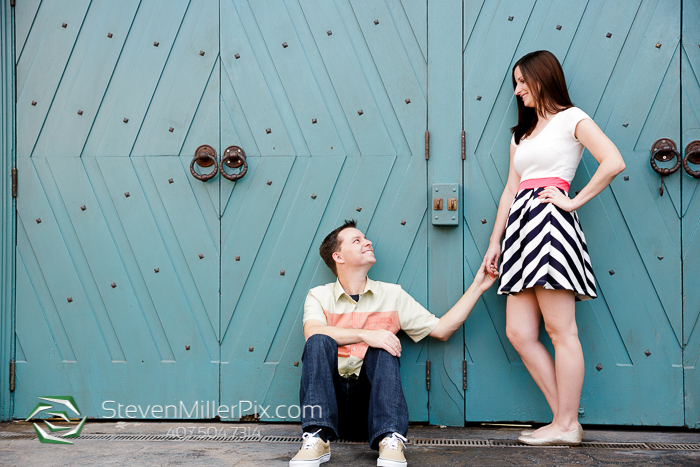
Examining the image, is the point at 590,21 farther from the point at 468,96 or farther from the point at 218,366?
the point at 218,366

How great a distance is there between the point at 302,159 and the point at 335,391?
45.3 inches

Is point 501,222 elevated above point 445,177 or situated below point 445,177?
below

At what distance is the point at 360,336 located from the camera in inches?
87.2

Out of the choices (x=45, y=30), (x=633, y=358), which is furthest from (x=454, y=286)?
(x=45, y=30)

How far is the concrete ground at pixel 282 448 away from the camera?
2.12 metres

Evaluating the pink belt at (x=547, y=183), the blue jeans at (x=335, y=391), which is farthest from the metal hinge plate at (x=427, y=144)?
the blue jeans at (x=335, y=391)

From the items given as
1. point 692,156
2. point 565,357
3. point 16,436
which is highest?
point 692,156

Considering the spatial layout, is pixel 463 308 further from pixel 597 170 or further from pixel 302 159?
pixel 302 159

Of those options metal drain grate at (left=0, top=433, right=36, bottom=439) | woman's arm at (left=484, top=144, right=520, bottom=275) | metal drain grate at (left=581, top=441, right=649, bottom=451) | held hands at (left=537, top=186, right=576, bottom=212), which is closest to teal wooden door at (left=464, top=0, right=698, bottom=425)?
woman's arm at (left=484, top=144, right=520, bottom=275)

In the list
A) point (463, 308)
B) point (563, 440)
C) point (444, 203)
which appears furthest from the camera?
point (444, 203)

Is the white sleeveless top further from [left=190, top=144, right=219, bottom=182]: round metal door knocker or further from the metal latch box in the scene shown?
[left=190, top=144, right=219, bottom=182]: round metal door knocker

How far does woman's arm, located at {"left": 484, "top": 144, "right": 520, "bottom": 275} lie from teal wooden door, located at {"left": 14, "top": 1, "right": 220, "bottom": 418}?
1345mm

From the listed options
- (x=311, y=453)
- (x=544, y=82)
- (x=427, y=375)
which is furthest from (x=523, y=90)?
(x=311, y=453)

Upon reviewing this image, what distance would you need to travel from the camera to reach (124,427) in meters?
2.65
